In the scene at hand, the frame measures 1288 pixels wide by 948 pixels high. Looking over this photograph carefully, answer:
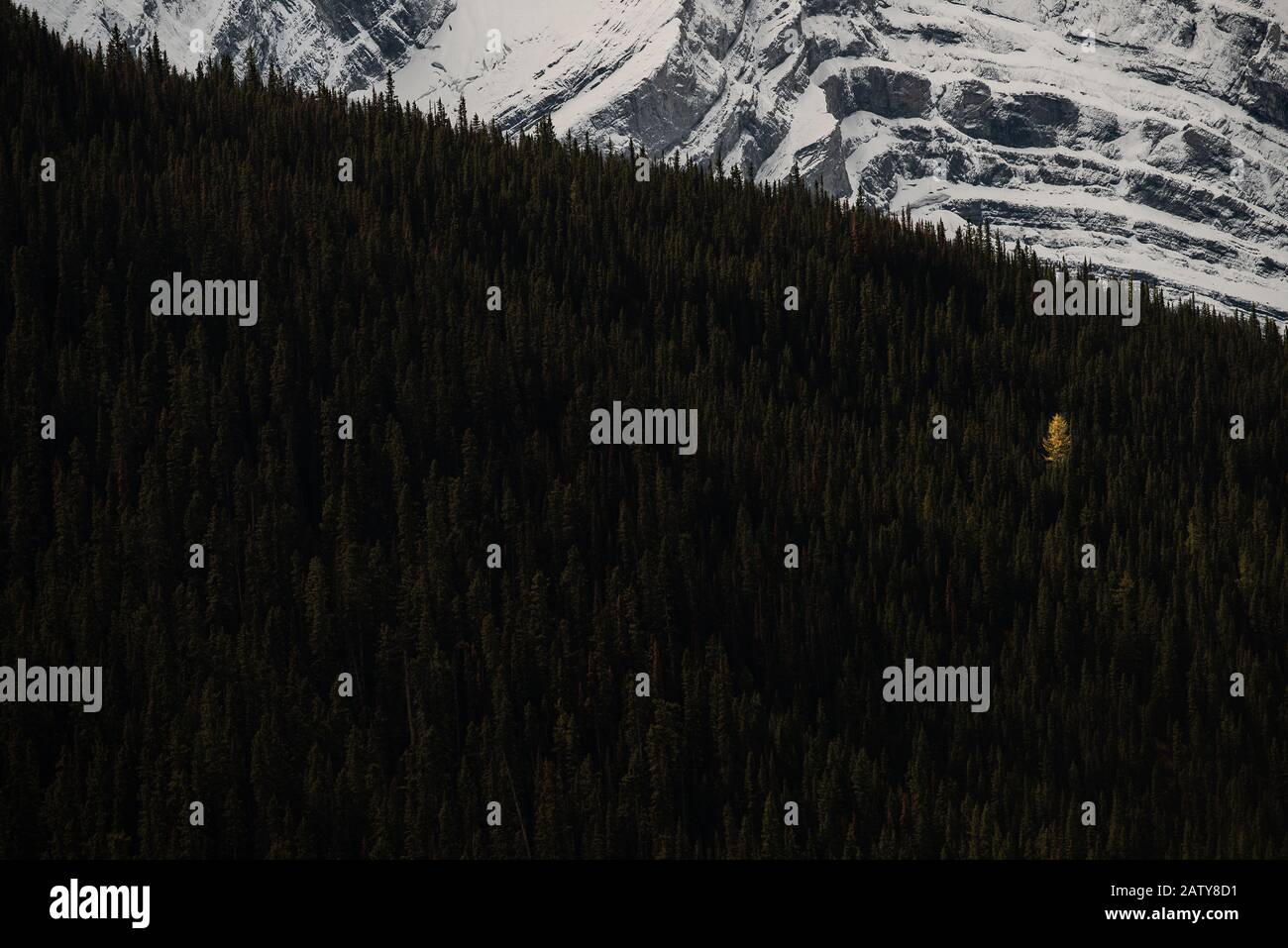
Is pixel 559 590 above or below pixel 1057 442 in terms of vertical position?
below

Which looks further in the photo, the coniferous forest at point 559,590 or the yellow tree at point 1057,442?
the yellow tree at point 1057,442

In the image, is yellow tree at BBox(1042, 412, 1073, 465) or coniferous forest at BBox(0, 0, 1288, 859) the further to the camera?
yellow tree at BBox(1042, 412, 1073, 465)

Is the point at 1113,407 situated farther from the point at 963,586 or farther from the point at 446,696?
the point at 446,696

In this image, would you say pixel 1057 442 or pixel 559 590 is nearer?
pixel 559 590


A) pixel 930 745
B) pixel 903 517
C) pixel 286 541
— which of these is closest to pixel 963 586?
pixel 903 517
